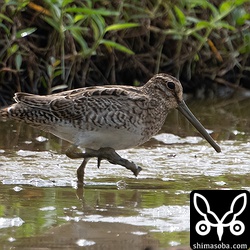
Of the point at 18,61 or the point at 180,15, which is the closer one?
the point at 18,61

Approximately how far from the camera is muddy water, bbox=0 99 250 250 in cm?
570

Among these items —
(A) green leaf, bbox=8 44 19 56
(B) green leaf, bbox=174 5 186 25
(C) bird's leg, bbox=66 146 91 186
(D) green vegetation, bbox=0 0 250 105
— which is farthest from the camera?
(B) green leaf, bbox=174 5 186 25

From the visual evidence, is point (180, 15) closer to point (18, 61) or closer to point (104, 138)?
point (18, 61)

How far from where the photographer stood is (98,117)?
729 centimetres

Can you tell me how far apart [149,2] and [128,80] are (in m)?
1.06

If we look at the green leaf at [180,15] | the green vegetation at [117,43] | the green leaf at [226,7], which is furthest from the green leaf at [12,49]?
the green leaf at [226,7]

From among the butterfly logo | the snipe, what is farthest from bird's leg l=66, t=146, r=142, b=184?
the butterfly logo

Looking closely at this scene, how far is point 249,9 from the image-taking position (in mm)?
12109

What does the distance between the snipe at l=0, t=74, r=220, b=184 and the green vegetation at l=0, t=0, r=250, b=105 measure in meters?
1.78

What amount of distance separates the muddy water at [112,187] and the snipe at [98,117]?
10.8 inches

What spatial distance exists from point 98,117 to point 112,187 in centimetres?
55

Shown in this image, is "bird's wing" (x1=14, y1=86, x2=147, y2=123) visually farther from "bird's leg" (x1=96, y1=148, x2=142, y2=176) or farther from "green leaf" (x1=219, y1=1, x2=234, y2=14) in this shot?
"green leaf" (x1=219, y1=1, x2=234, y2=14)

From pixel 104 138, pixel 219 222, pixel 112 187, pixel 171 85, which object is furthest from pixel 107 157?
pixel 219 222

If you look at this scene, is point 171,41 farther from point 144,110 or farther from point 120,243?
point 120,243
